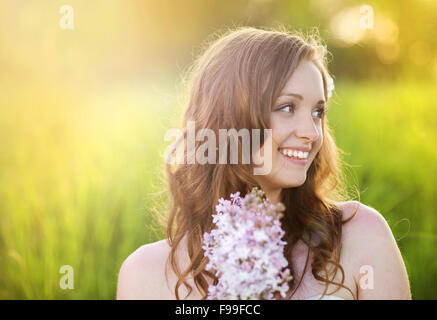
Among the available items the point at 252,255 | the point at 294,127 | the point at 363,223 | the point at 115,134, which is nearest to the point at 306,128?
the point at 294,127

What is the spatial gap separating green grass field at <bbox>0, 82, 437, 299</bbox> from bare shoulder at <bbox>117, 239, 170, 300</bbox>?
3.12 feet

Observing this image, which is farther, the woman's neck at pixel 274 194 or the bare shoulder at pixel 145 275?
the woman's neck at pixel 274 194

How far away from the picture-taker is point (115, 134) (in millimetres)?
4082

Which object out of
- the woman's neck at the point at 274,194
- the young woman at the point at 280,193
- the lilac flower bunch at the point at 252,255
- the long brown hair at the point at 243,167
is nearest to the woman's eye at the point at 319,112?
the young woman at the point at 280,193

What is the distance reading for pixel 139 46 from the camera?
5289 millimetres

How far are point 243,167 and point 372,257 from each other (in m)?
0.69

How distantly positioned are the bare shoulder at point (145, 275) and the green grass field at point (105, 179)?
95cm

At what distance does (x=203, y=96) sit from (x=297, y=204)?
27.4 inches

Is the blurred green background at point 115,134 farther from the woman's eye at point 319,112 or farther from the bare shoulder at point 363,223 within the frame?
the bare shoulder at point 363,223

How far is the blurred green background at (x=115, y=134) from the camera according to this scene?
11.4 feet

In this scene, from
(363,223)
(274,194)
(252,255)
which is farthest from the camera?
(274,194)

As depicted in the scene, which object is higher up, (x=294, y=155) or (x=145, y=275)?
(x=294, y=155)

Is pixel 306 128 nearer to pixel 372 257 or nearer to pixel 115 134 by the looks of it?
pixel 372 257
